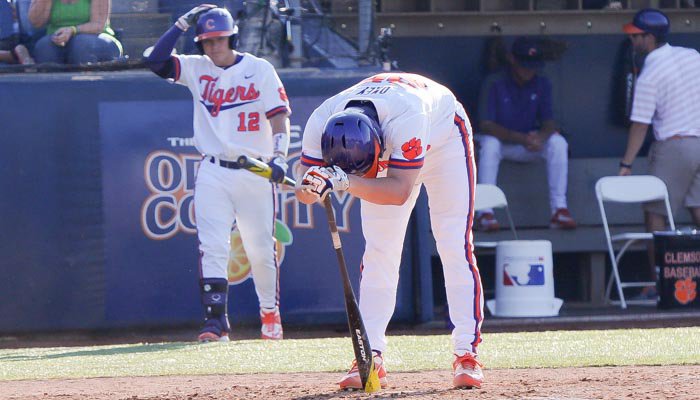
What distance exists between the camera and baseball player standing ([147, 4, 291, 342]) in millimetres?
7695

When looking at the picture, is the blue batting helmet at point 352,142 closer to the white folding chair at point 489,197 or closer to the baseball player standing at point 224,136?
the baseball player standing at point 224,136

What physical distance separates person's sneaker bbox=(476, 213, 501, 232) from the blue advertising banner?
1663 millimetres

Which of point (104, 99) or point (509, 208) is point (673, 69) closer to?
point (509, 208)

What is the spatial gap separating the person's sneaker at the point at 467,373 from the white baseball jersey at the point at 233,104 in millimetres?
2915

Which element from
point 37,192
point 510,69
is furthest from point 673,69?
point 37,192

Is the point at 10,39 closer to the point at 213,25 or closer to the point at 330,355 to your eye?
the point at 213,25

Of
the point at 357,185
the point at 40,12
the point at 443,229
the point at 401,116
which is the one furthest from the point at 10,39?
the point at 357,185

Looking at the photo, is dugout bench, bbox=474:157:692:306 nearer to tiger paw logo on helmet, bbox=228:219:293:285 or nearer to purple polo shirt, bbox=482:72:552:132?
purple polo shirt, bbox=482:72:552:132

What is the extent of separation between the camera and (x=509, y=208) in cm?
1105

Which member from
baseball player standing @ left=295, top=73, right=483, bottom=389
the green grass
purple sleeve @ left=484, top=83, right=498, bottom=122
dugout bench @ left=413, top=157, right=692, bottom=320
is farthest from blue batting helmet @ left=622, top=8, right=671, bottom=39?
baseball player standing @ left=295, top=73, right=483, bottom=389

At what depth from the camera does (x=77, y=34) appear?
30.7 feet

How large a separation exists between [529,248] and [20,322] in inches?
149

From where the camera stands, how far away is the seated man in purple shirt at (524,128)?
10539 millimetres

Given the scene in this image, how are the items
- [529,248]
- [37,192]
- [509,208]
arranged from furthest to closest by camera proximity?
1. [509,208]
2. [529,248]
3. [37,192]
